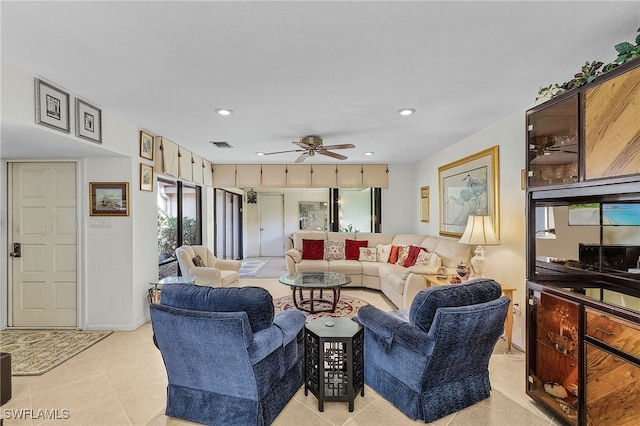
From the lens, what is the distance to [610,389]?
1.68m

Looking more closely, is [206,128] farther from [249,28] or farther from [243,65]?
[249,28]

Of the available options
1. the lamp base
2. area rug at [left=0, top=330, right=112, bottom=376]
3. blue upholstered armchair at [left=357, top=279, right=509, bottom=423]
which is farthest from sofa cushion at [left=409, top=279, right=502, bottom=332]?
area rug at [left=0, top=330, right=112, bottom=376]

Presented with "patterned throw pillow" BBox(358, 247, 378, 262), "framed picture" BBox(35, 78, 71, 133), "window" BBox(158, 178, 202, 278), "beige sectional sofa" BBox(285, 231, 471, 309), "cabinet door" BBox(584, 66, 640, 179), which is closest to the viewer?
"cabinet door" BBox(584, 66, 640, 179)

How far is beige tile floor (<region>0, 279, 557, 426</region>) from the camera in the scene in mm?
2086

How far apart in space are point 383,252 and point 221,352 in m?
4.40

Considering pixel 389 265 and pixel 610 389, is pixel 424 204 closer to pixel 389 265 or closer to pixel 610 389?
pixel 389 265

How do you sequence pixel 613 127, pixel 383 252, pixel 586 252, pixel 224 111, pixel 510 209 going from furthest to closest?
pixel 383 252 → pixel 510 209 → pixel 224 111 → pixel 586 252 → pixel 613 127

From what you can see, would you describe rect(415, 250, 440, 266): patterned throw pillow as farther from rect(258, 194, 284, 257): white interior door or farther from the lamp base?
rect(258, 194, 284, 257): white interior door

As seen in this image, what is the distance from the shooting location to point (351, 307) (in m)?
4.55

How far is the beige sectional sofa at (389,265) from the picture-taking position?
413cm

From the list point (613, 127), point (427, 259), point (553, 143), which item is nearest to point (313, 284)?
point (427, 259)

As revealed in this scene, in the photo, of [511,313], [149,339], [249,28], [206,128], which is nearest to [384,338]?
[511,313]

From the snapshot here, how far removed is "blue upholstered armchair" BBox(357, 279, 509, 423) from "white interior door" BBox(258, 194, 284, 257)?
7491mm

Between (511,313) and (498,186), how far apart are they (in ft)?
4.60
